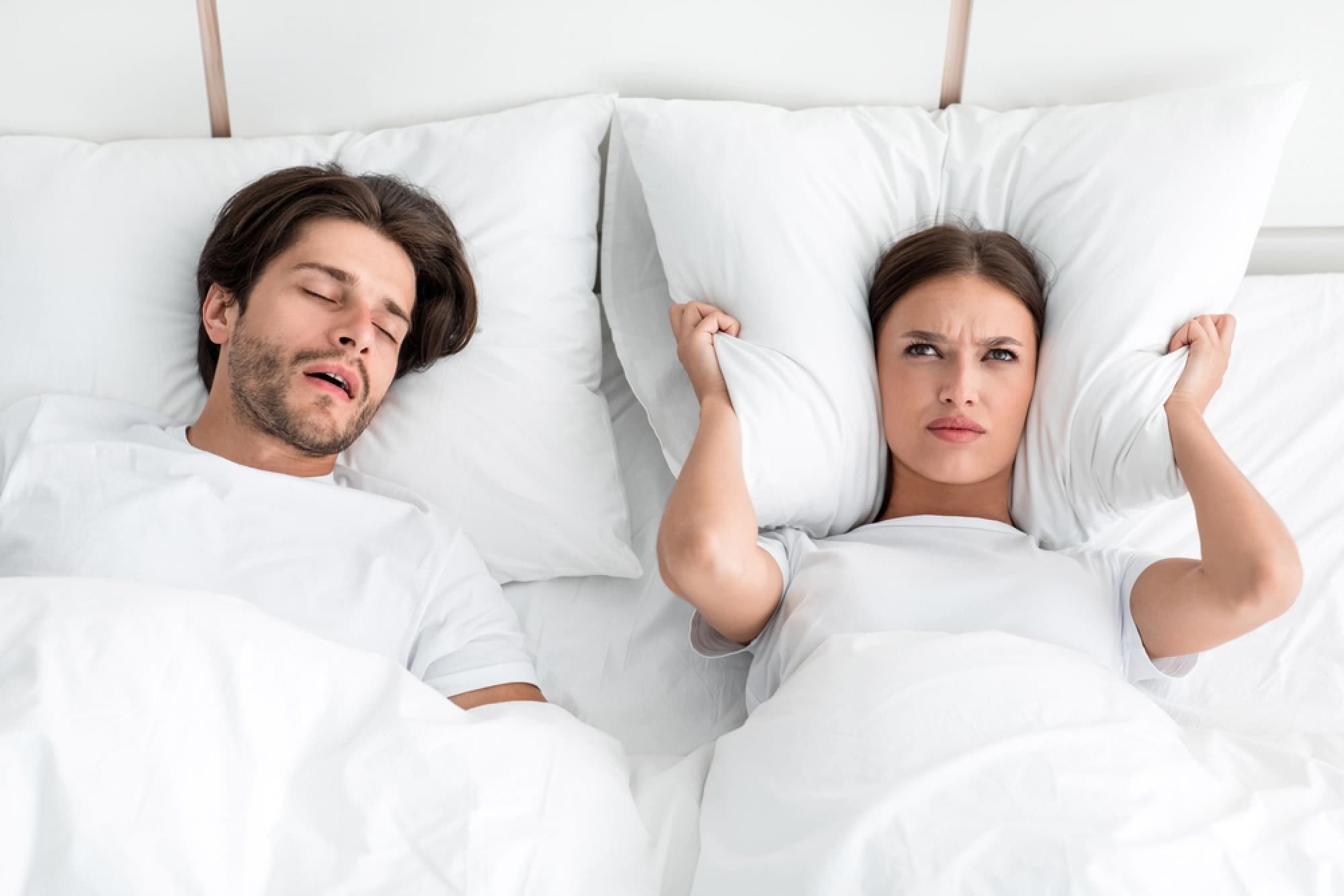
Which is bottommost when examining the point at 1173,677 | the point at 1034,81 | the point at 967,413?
the point at 1173,677

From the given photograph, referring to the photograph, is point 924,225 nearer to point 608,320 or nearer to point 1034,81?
point 1034,81

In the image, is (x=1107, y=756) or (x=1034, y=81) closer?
(x=1107, y=756)

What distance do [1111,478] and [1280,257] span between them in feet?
Answer: 2.50

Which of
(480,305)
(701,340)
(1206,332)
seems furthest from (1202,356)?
(480,305)

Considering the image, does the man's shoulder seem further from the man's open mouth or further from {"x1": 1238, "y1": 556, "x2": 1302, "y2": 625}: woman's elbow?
{"x1": 1238, "y1": 556, "x2": 1302, "y2": 625}: woman's elbow

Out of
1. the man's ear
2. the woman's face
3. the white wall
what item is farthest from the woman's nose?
the white wall

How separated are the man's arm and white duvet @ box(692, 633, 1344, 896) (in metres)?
0.28

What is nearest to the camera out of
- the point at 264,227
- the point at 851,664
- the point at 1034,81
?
the point at 851,664

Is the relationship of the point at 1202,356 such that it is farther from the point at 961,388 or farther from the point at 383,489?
the point at 383,489

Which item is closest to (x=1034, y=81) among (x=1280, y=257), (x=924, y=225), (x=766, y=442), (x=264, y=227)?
(x=924, y=225)

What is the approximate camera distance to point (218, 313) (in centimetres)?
143

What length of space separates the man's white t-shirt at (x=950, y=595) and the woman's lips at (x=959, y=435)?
111 millimetres

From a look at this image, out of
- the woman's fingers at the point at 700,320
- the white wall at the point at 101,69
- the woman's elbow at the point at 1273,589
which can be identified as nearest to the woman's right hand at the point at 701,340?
the woman's fingers at the point at 700,320

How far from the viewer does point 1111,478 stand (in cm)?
133
